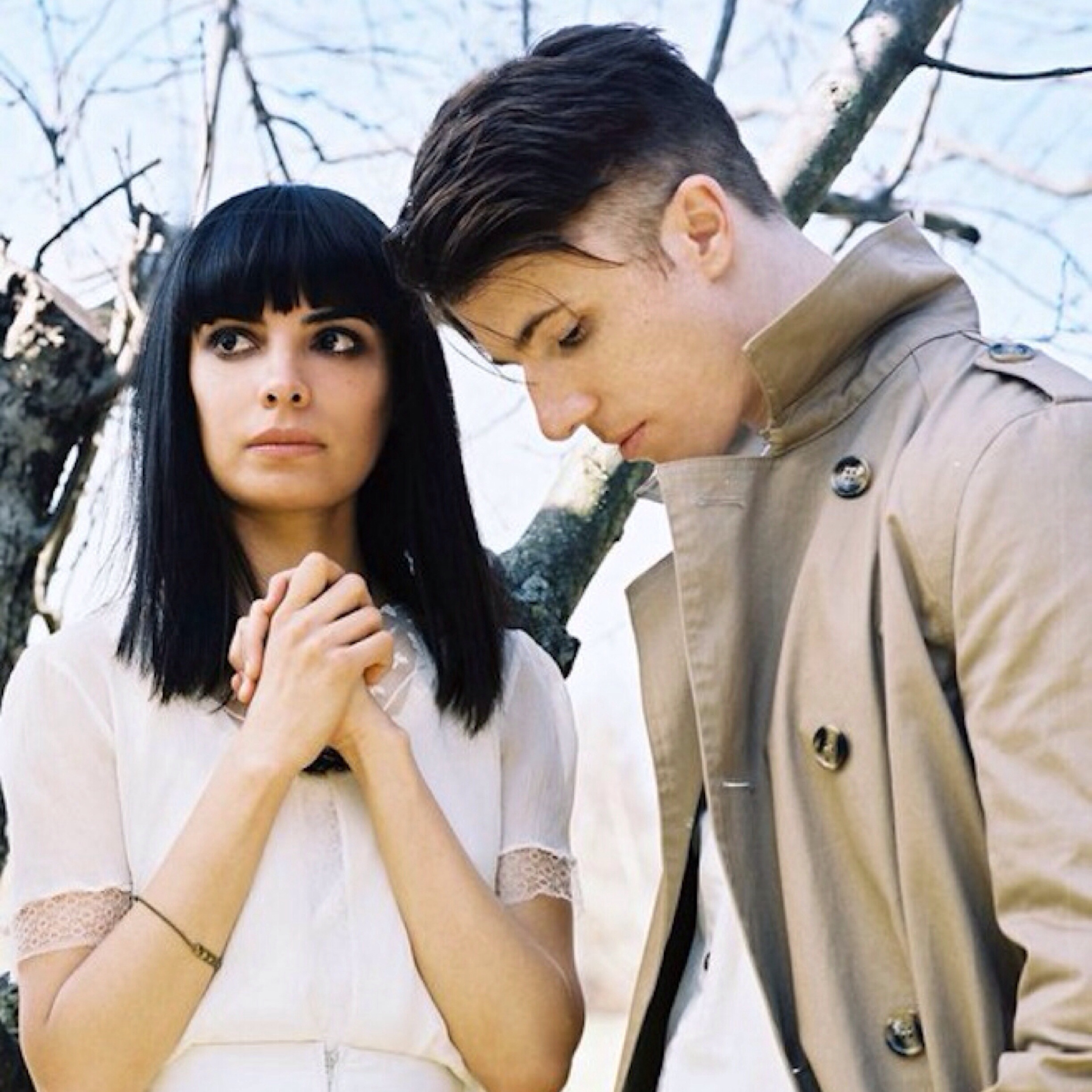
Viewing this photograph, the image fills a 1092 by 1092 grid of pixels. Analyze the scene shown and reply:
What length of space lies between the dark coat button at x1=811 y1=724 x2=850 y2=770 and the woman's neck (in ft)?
2.78

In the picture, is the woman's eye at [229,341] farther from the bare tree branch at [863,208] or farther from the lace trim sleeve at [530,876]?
the bare tree branch at [863,208]

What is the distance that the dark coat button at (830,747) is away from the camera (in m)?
1.81

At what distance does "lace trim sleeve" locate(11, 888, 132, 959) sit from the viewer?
2195mm

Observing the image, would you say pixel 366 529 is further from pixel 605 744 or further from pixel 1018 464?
pixel 605 744

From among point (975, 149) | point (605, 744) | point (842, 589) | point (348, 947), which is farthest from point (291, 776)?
point (605, 744)

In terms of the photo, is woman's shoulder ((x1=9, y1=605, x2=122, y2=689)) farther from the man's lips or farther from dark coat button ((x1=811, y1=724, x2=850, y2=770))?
dark coat button ((x1=811, y1=724, x2=850, y2=770))

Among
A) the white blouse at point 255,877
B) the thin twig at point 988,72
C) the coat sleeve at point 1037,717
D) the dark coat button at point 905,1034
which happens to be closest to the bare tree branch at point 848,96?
the thin twig at point 988,72

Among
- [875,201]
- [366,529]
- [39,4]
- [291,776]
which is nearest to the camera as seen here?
[291,776]

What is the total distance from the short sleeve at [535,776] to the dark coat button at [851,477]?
74 cm

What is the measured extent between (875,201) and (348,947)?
2265 millimetres

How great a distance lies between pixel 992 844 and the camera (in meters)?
1.64

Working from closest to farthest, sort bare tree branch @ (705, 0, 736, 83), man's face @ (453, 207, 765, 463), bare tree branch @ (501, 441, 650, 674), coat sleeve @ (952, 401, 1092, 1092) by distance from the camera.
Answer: coat sleeve @ (952, 401, 1092, 1092)
man's face @ (453, 207, 765, 463)
bare tree branch @ (501, 441, 650, 674)
bare tree branch @ (705, 0, 736, 83)

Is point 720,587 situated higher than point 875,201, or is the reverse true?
point 875,201

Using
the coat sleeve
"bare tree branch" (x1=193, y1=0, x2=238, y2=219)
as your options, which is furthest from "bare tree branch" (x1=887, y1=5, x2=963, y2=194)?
the coat sleeve
